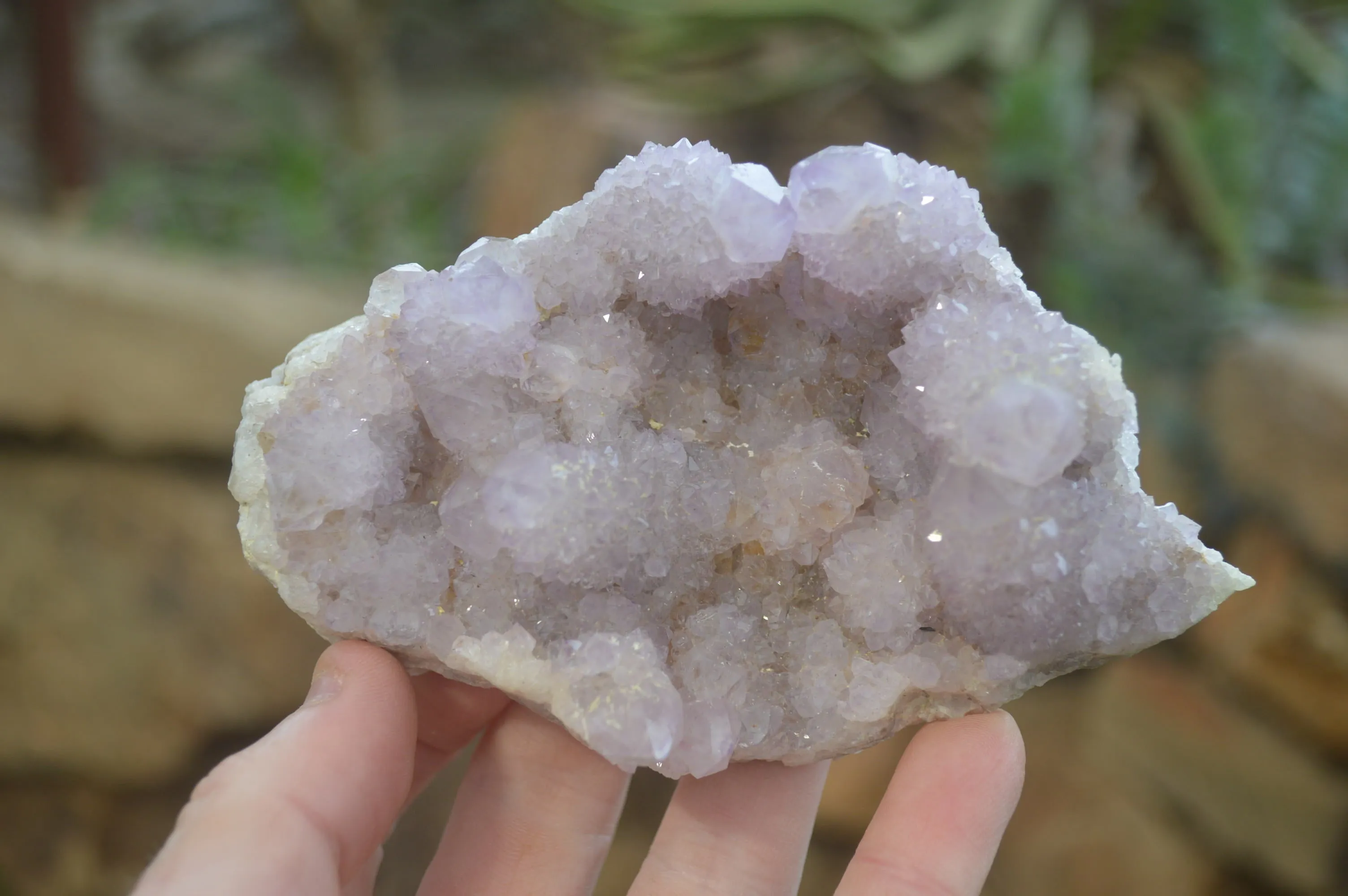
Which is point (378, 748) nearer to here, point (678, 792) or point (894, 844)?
point (678, 792)

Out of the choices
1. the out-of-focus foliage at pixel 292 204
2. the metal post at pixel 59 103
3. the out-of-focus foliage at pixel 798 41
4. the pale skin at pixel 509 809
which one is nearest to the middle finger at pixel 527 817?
the pale skin at pixel 509 809

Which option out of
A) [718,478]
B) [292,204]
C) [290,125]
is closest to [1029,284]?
[718,478]

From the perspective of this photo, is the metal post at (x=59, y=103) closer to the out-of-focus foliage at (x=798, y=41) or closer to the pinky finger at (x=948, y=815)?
the out-of-focus foliage at (x=798, y=41)

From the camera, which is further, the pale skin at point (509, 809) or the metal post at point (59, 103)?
the metal post at point (59, 103)

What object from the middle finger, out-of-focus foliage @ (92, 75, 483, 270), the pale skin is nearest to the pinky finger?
the pale skin

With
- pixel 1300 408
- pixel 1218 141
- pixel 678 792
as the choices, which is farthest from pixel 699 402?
pixel 1218 141
